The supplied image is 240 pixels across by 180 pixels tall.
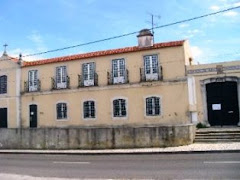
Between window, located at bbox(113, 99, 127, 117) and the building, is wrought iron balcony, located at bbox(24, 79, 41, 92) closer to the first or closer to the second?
the building

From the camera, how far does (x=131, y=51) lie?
94.1ft

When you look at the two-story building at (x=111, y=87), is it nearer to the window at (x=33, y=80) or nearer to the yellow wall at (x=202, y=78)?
the window at (x=33, y=80)

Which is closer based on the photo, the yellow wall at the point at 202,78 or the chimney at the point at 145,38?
the yellow wall at the point at 202,78

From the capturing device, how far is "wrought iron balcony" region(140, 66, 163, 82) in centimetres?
2750

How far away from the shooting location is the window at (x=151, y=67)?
91.2 ft

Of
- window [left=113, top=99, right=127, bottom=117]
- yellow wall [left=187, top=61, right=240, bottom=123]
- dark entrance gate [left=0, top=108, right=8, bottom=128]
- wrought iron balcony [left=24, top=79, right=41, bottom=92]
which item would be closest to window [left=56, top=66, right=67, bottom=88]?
wrought iron balcony [left=24, top=79, right=41, bottom=92]

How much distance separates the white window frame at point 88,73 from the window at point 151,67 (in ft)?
15.5

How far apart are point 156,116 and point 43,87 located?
36.1 feet

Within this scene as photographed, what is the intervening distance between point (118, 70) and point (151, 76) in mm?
2892

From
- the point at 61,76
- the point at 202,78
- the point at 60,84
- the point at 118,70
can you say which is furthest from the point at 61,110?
the point at 202,78

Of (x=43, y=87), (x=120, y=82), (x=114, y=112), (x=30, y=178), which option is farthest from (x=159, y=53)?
(x=30, y=178)

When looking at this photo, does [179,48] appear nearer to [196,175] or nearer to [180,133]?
[180,133]

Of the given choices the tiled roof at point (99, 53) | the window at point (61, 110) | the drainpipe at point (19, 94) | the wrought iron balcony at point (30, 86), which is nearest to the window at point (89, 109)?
the window at point (61, 110)

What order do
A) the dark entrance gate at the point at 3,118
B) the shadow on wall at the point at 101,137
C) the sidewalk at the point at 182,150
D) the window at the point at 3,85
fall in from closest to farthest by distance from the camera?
the sidewalk at the point at 182,150, the shadow on wall at the point at 101,137, the dark entrance gate at the point at 3,118, the window at the point at 3,85
